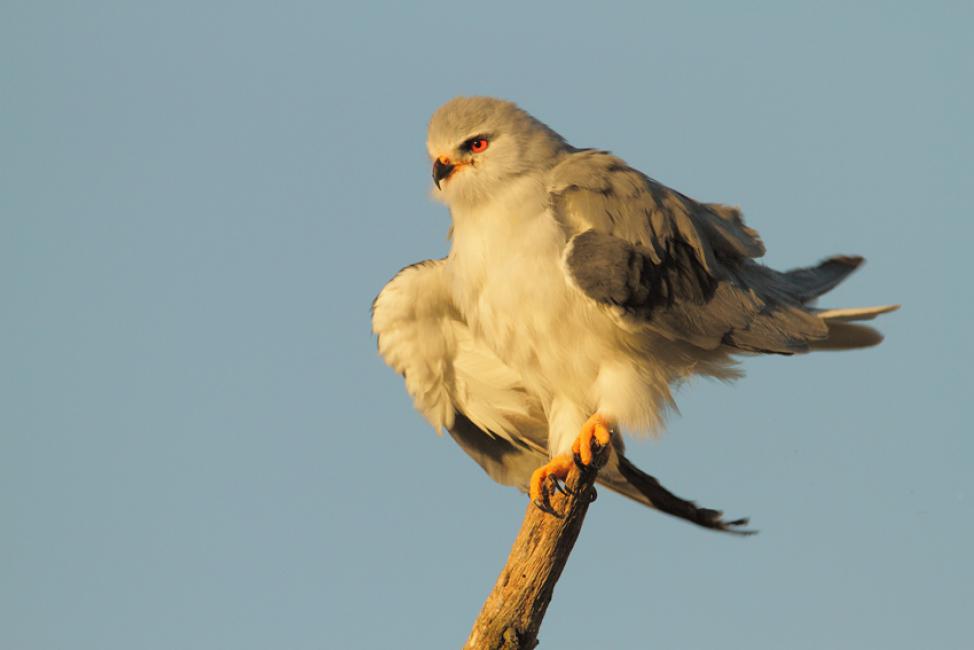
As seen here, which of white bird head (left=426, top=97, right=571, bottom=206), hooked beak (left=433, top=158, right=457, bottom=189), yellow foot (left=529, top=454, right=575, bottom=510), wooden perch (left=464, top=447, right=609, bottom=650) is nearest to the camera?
wooden perch (left=464, top=447, right=609, bottom=650)

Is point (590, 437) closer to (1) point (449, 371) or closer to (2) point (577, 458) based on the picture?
(2) point (577, 458)

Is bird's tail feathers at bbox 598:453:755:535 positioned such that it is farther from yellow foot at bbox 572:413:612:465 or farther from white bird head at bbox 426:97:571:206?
white bird head at bbox 426:97:571:206

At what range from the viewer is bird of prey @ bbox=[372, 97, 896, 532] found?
6.16m

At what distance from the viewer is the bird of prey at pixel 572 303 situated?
6.16 metres

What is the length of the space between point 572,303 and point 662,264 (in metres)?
0.52

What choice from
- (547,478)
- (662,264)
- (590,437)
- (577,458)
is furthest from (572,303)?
(547,478)

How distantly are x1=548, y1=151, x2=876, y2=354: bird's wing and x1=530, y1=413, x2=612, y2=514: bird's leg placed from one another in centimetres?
56

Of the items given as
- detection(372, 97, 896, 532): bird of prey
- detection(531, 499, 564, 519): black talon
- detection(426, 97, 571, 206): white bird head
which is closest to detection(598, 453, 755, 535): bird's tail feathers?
detection(372, 97, 896, 532): bird of prey

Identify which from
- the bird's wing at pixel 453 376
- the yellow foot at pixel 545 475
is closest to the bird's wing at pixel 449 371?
the bird's wing at pixel 453 376

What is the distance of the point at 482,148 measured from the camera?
6621mm

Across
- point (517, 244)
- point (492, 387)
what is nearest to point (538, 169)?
point (517, 244)

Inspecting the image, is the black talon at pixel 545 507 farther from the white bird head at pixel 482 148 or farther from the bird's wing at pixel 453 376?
the white bird head at pixel 482 148

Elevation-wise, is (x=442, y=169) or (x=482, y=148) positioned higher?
(x=482, y=148)

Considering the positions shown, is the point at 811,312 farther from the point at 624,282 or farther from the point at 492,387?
the point at 492,387
